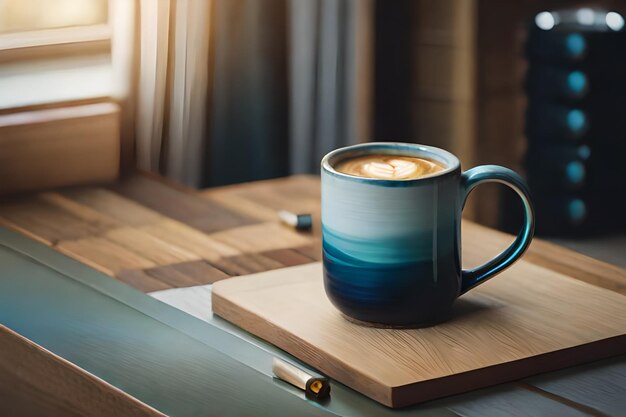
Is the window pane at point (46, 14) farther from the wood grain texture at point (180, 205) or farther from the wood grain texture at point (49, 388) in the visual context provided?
the wood grain texture at point (49, 388)

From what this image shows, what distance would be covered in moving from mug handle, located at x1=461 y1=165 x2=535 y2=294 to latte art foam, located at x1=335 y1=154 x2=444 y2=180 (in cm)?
3

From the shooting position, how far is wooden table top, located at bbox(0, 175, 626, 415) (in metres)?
1.07

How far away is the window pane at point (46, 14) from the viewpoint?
1.60 m

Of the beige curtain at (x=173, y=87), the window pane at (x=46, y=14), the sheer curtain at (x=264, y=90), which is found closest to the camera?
the window pane at (x=46, y=14)

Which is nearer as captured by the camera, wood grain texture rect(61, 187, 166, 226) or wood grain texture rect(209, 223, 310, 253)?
wood grain texture rect(209, 223, 310, 253)

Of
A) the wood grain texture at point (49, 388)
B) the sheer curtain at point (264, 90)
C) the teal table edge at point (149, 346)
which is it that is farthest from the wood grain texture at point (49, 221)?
the sheer curtain at point (264, 90)

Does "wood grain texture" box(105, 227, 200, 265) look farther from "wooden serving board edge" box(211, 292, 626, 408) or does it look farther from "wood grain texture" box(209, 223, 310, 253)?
"wooden serving board edge" box(211, 292, 626, 408)

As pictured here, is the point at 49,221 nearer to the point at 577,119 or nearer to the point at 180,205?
the point at 180,205

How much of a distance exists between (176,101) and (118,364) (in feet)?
3.50

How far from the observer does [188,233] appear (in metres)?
1.22

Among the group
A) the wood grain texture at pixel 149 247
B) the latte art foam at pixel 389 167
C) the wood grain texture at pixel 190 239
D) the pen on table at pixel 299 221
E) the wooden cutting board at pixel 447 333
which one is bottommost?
the wood grain texture at pixel 149 247

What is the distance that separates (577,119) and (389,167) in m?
0.88

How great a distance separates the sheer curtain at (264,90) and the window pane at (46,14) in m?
0.24

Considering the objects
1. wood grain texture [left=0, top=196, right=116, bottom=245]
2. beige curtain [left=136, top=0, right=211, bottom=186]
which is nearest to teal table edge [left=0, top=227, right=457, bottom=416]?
wood grain texture [left=0, top=196, right=116, bottom=245]
